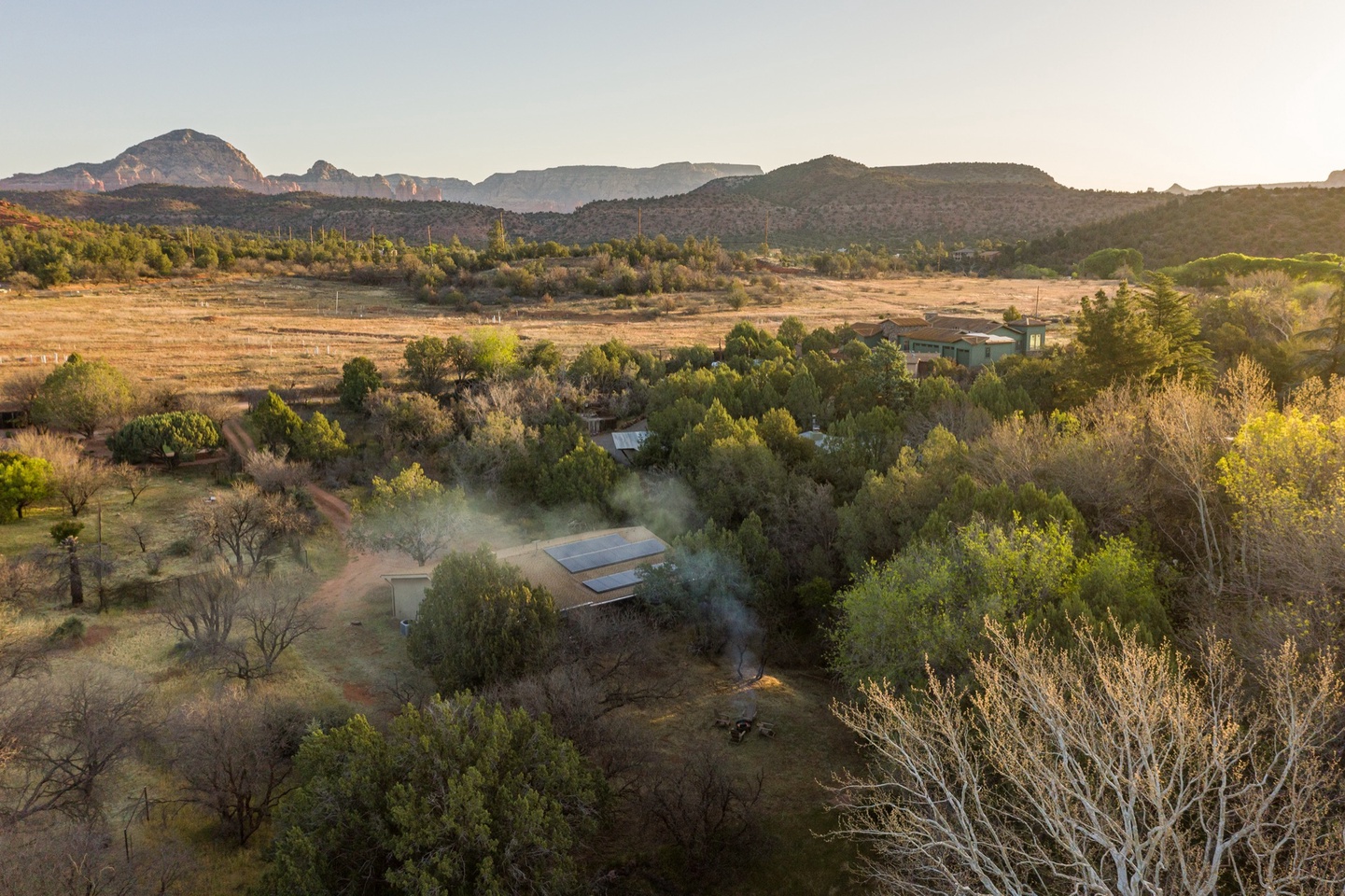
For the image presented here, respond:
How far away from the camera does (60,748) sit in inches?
634

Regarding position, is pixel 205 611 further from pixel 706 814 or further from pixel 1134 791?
pixel 1134 791

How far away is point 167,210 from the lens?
128375 mm

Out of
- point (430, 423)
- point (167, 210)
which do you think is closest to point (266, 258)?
point (167, 210)

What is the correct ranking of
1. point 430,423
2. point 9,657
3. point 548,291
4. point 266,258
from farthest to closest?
point 266,258 → point 548,291 → point 430,423 → point 9,657

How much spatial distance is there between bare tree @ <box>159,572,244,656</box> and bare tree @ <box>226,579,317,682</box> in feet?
1.33

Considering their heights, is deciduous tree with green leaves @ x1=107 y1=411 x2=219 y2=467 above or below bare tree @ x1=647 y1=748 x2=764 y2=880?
above

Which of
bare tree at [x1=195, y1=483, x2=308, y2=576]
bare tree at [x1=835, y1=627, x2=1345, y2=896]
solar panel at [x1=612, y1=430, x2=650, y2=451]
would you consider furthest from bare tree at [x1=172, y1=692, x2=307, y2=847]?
solar panel at [x1=612, y1=430, x2=650, y2=451]

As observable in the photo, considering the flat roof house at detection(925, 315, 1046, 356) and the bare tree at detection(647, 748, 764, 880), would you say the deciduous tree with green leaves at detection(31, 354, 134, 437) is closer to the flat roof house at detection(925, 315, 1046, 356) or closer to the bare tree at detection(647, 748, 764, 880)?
the bare tree at detection(647, 748, 764, 880)

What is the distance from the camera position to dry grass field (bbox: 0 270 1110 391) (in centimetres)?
4891

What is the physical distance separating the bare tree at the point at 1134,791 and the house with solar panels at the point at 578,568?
36.5 ft

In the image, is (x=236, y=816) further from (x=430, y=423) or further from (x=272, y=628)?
(x=430, y=423)

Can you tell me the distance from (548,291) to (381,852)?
6957 centimetres

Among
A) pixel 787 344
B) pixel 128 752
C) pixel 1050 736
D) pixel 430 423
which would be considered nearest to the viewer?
pixel 1050 736

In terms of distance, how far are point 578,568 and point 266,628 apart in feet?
26.1
